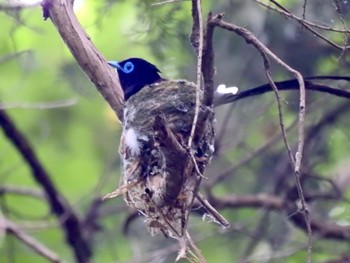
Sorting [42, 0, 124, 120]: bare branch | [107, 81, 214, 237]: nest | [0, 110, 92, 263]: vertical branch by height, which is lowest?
[0, 110, 92, 263]: vertical branch

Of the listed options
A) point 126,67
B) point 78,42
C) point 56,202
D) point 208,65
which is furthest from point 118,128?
point 208,65

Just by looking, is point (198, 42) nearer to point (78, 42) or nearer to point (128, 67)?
point (78, 42)

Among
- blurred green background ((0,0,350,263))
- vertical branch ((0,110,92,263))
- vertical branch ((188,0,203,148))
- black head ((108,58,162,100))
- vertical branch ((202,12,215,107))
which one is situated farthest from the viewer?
vertical branch ((0,110,92,263))

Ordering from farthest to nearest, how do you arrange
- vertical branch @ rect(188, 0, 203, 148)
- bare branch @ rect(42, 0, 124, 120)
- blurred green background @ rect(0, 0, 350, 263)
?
1. blurred green background @ rect(0, 0, 350, 263)
2. bare branch @ rect(42, 0, 124, 120)
3. vertical branch @ rect(188, 0, 203, 148)

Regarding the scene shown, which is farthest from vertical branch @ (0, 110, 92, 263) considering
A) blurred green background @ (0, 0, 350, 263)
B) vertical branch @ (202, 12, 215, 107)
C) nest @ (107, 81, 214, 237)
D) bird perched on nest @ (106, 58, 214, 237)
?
vertical branch @ (202, 12, 215, 107)

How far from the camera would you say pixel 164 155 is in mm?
3012

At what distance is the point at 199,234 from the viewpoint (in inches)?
251

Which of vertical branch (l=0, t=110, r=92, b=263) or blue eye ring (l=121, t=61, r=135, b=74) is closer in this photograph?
blue eye ring (l=121, t=61, r=135, b=74)

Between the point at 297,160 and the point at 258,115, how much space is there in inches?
123

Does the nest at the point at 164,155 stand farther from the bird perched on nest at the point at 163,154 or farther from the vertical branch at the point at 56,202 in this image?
the vertical branch at the point at 56,202

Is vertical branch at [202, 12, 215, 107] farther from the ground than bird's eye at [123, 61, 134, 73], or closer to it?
farther from the ground

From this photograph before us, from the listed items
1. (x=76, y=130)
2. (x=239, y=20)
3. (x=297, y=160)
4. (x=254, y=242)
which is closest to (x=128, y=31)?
(x=239, y=20)

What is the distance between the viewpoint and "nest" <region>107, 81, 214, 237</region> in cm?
303

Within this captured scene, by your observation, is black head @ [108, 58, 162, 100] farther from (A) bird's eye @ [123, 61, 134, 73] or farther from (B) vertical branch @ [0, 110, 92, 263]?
(B) vertical branch @ [0, 110, 92, 263]
